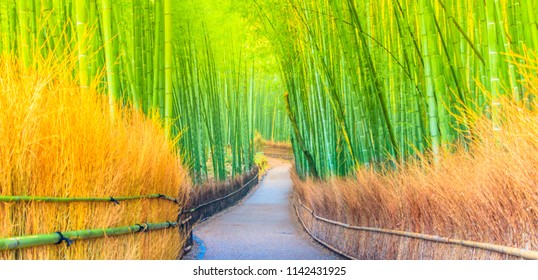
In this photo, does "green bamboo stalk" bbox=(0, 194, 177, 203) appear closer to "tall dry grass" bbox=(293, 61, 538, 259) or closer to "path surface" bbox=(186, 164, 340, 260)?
"path surface" bbox=(186, 164, 340, 260)

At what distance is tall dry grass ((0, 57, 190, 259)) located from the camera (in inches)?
79.4

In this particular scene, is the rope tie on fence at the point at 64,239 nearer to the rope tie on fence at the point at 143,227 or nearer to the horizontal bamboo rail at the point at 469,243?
the rope tie on fence at the point at 143,227

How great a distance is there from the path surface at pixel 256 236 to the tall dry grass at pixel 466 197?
1.74ft

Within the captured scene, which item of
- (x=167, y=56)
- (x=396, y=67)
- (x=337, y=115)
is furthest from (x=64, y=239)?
(x=337, y=115)

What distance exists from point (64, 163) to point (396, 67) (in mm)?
3439

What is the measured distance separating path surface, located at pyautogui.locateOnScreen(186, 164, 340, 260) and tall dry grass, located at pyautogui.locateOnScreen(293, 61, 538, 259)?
Answer: 0.53m

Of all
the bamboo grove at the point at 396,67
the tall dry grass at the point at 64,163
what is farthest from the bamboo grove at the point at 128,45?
the bamboo grove at the point at 396,67

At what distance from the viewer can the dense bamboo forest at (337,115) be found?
2.23 meters

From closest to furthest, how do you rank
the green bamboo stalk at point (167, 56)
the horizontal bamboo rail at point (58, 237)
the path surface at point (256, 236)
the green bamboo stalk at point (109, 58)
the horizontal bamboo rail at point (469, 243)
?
the horizontal bamboo rail at point (58, 237)
the horizontal bamboo rail at point (469, 243)
the green bamboo stalk at point (109, 58)
the green bamboo stalk at point (167, 56)
the path surface at point (256, 236)

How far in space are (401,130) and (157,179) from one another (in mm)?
2299

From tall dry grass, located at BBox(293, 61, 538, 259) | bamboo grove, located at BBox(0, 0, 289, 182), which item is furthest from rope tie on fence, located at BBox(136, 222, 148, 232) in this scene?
tall dry grass, located at BBox(293, 61, 538, 259)

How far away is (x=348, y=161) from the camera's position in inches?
248

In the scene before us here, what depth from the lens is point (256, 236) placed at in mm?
5734
